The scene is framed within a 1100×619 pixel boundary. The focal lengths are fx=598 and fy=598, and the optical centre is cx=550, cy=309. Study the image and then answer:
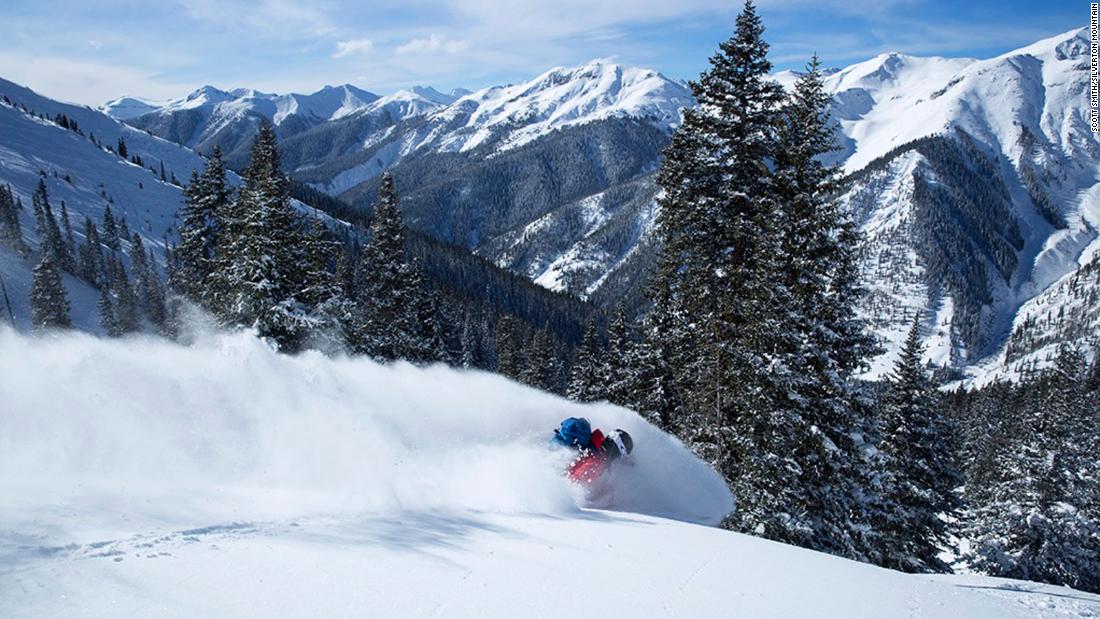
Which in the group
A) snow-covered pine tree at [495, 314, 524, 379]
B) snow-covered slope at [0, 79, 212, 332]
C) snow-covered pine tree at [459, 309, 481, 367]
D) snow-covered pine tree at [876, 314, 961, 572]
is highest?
snow-covered slope at [0, 79, 212, 332]

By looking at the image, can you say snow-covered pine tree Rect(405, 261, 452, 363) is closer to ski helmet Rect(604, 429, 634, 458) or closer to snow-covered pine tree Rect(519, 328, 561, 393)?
snow-covered pine tree Rect(519, 328, 561, 393)

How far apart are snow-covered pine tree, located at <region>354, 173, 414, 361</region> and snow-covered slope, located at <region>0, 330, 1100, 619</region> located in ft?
43.3

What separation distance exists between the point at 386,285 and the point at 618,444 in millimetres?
17492

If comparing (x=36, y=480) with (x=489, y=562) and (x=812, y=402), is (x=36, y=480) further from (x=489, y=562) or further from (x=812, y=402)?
(x=812, y=402)

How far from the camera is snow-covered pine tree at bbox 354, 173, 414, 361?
2623 cm

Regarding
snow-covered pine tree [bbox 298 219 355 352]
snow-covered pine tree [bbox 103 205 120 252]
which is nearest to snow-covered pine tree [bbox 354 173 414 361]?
snow-covered pine tree [bbox 298 219 355 352]

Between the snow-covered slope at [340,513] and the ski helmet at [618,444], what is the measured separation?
0.61 metres

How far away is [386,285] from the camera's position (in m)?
26.8

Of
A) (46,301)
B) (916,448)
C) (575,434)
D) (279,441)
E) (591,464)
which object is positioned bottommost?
(916,448)

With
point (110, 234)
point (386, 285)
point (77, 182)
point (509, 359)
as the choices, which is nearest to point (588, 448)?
point (386, 285)

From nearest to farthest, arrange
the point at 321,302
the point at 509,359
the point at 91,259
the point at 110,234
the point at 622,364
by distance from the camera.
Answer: the point at 321,302 → the point at 622,364 → the point at 509,359 → the point at 91,259 → the point at 110,234

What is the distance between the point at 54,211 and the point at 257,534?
12863 centimetres

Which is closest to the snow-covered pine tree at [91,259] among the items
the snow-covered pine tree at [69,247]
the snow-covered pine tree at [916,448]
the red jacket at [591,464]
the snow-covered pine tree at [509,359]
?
the snow-covered pine tree at [69,247]

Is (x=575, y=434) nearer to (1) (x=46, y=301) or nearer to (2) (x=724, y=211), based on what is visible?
(2) (x=724, y=211)
